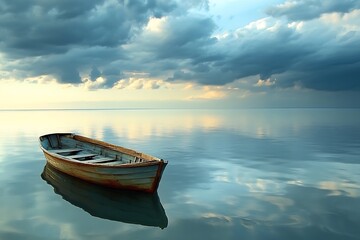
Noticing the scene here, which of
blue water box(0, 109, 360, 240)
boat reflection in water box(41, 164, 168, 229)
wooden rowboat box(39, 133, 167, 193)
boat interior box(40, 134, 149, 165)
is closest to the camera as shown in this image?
blue water box(0, 109, 360, 240)

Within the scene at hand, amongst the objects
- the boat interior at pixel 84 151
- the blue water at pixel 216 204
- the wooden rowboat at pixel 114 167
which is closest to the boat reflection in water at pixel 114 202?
the blue water at pixel 216 204

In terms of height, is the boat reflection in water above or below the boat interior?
below

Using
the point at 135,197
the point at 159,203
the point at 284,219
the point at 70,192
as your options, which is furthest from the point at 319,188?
the point at 70,192

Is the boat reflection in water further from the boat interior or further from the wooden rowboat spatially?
the boat interior

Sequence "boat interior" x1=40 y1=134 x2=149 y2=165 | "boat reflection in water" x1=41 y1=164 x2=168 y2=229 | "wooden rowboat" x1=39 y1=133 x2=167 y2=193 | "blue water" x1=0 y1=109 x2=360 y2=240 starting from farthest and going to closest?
"boat interior" x1=40 y1=134 x2=149 y2=165 → "wooden rowboat" x1=39 y1=133 x2=167 y2=193 → "boat reflection in water" x1=41 y1=164 x2=168 y2=229 → "blue water" x1=0 y1=109 x2=360 y2=240

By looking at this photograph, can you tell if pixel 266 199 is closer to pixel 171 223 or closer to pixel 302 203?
pixel 302 203

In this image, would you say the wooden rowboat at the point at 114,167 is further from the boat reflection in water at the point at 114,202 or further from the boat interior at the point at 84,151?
→ the boat reflection in water at the point at 114,202

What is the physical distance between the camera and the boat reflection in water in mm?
12098

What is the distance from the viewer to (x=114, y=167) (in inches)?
556

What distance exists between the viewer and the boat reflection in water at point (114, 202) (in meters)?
12.1

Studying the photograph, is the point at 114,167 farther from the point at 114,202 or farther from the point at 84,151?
the point at 84,151

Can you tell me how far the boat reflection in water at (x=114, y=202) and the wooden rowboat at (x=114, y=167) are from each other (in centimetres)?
39

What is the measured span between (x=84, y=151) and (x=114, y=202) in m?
9.27

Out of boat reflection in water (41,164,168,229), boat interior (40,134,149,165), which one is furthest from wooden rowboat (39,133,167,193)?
boat reflection in water (41,164,168,229)
